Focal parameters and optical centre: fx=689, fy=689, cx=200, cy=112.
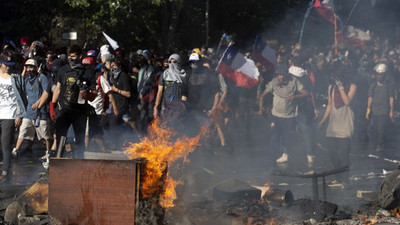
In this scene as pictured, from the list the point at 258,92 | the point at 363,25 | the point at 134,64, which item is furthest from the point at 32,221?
the point at 363,25

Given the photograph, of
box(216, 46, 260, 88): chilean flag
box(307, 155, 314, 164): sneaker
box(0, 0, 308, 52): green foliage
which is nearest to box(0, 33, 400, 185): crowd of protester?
box(307, 155, 314, 164): sneaker

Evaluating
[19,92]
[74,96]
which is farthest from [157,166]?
[19,92]

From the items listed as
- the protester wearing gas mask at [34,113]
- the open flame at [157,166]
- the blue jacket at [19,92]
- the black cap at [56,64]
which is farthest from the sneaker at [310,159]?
the open flame at [157,166]

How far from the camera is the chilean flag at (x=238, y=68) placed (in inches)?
538

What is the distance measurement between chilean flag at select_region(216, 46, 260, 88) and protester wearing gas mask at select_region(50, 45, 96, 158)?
4010 mm

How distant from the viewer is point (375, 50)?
82.6 ft

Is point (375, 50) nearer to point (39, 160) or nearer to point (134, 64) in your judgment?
point (134, 64)

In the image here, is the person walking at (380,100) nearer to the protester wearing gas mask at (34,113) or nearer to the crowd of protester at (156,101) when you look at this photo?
the crowd of protester at (156,101)

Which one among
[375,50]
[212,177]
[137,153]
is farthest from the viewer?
[375,50]

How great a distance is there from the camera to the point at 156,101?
462 inches

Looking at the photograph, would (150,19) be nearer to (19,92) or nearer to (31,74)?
(31,74)

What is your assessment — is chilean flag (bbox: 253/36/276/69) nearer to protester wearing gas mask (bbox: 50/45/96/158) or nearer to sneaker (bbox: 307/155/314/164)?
sneaker (bbox: 307/155/314/164)

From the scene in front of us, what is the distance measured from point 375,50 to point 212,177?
16.9m

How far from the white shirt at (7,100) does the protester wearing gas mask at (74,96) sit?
24.4 inches
